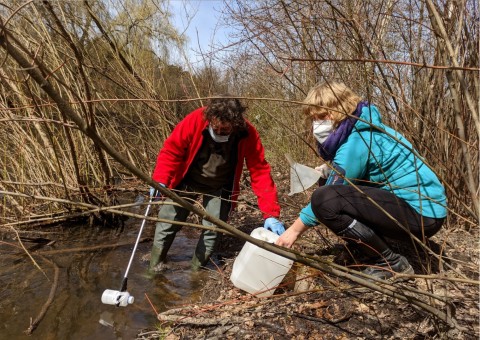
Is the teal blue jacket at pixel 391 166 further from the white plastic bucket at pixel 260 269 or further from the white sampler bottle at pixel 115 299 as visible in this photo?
the white sampler bottle at pixel 115 299

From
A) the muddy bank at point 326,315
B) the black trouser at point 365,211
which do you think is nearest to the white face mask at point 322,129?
the black trouser at point 365,211

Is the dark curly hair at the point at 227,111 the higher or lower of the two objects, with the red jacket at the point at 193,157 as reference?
higher

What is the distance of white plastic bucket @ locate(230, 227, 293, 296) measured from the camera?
8.41 feet

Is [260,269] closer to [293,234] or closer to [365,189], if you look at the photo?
[293,234]

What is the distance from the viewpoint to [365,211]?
2.35 meters

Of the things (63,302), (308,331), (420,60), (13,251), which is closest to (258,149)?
(420,60)

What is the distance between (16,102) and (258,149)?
2.37 metres

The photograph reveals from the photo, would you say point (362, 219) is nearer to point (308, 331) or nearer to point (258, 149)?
point (308, 331)

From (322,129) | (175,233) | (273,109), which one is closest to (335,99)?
(322,129)

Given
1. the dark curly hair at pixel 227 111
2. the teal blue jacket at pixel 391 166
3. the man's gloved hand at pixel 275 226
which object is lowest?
the man's gloved hand at pixel 275 226

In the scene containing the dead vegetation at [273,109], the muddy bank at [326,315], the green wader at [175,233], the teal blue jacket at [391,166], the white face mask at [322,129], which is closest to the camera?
the dead vegetation at [273,109]

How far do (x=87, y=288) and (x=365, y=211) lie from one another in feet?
7.56

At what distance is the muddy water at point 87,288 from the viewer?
8.71ft

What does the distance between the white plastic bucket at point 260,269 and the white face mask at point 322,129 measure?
76 cm
